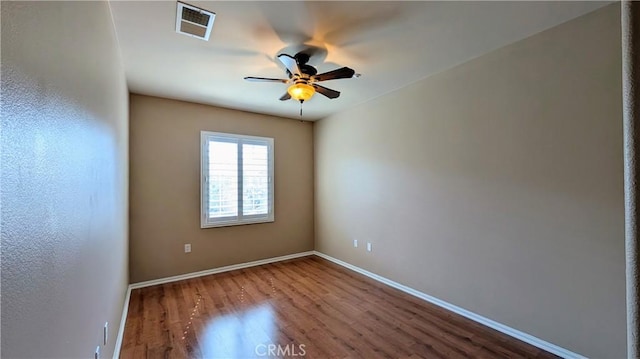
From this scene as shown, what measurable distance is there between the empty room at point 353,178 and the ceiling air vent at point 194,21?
15 millimetres

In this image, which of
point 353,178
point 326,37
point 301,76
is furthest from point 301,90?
point 353,178

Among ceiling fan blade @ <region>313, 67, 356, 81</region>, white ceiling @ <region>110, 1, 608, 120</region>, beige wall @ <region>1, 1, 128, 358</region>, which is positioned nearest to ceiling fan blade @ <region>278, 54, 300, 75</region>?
white ceiling @ <region>110, 1, 608, 120</region>

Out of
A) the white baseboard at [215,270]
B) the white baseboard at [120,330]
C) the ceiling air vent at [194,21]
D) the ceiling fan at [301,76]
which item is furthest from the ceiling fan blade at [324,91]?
the white baseboard at [215,270]

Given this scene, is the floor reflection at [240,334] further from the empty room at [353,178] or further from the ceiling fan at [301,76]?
the ceiling fan at [301,76]

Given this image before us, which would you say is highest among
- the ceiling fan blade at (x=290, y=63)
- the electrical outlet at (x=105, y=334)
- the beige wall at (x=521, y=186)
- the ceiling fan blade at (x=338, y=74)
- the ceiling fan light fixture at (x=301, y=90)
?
the ceiling fan blade at (x=290, y=63)

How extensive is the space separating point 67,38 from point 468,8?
7.82 ft

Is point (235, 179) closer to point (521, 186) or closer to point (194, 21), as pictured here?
point (194, 21)

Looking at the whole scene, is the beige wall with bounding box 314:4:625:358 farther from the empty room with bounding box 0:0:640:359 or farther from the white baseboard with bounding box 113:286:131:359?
the white baseboard with bounding box 113:286:131:359

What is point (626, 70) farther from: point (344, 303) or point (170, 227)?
point (170, 227)

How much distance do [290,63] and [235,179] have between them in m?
2.45

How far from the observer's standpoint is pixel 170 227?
13.0ft

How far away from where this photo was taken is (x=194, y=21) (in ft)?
6.98

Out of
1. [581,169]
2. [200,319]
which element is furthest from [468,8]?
[200,319]

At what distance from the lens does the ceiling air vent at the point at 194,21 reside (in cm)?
200
